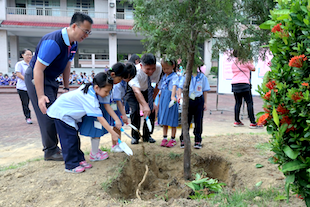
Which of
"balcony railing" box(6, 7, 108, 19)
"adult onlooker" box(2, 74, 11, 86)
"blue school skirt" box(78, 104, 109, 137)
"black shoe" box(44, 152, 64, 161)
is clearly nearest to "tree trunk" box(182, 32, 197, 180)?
"blue school skirt" box(78, 104, 109, 137)

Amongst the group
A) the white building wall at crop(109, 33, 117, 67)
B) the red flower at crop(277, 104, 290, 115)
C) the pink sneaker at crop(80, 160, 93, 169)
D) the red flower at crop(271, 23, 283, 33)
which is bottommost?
the pink sneaker at crop(80, 160, 93, 169)

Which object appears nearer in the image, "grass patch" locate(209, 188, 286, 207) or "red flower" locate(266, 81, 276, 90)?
"red flower" locate(266, 81, 276, 90)

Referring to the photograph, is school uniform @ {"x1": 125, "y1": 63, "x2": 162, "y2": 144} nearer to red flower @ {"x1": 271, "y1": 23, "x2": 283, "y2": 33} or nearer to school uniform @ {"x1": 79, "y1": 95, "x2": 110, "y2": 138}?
school uniform @ {"x1": 79, "y1": 95, "x2": 110, "y2": 138}

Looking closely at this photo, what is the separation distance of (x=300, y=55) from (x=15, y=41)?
28.2 metres

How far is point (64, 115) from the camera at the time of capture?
9.49ft

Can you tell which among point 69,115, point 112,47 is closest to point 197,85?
point 69,115

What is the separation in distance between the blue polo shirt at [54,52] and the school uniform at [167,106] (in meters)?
1.59

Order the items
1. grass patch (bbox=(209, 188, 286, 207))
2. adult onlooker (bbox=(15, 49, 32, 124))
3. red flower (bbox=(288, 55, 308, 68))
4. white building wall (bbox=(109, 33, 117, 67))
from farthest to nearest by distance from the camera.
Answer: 1. white building wall (bbox=(109, 33, 117, 67))
2. adult onlooker (bbox=(15, 49, 32, 124))
3. grass patch (bbox=(209, 188, 286, 207))
4. red flower (bbox=(288, 55, 308, 68))

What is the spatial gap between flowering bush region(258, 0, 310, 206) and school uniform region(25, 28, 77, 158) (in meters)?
2.39

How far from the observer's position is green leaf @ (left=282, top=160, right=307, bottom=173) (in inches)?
64.4

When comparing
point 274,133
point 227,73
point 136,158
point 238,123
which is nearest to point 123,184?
point 136,158

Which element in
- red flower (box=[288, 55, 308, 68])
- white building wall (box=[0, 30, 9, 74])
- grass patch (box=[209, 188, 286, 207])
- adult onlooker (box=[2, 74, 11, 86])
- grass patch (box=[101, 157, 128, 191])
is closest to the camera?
red flower (box=[288, 55, 308, 68])

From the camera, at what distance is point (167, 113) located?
13.1 ft

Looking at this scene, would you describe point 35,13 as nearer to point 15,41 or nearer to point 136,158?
point 15,41
